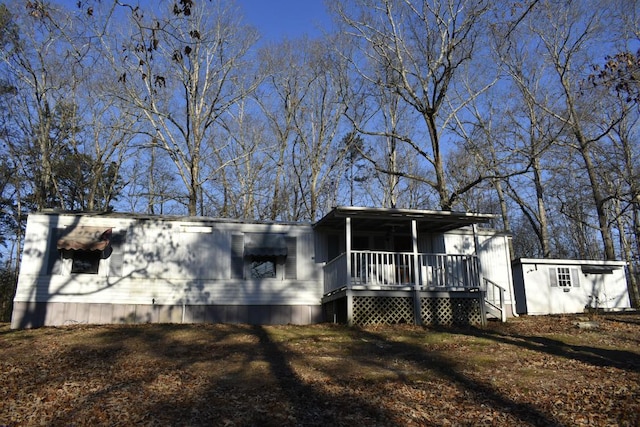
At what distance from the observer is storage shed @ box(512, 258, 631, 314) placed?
20375mm

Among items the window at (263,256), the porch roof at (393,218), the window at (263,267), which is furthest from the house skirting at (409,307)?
the porch roof at (393,218)

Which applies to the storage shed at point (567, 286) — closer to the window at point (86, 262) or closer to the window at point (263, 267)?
the window at point (263, 267)

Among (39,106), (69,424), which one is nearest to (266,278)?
(69,424)

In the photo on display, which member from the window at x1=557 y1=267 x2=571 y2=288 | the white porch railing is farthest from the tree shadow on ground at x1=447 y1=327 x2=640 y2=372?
the window at x1=557 y1=267 x2=571 y2=288

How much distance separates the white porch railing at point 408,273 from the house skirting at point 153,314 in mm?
1396

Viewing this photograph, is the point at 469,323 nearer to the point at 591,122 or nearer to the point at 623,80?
the point at 623,80

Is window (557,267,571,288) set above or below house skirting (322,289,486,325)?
above

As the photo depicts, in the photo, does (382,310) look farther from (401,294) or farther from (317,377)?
(317,377)

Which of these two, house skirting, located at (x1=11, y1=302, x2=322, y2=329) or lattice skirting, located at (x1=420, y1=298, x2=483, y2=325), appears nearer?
house skirting, located at (x1=11, y1=302, x2=322, y2=329)

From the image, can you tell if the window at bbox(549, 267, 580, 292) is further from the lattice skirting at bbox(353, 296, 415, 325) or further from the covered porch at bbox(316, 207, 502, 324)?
the lattice skirting at bbox(353, 296, 415, 325)

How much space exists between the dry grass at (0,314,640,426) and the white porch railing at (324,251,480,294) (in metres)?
1.76

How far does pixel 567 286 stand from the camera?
20766 mm

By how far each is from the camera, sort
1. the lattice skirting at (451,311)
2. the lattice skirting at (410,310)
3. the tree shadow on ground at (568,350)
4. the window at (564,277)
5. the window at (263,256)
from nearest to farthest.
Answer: the tree shadow on ground at (568,350)
the lattice skirting at (410,310)
the lattice skirting at (451,311)
the window at (263,256)
the window at (564,277)

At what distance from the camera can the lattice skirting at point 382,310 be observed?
15109 millimetres
